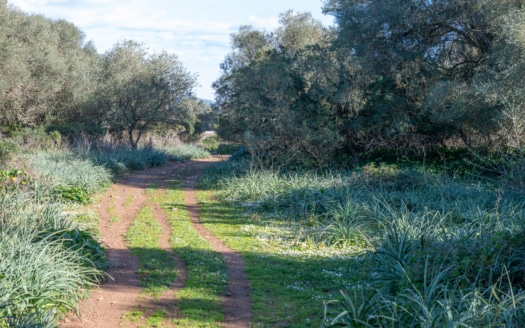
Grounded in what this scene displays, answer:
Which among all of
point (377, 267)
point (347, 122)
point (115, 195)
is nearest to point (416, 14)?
point (347, 122)

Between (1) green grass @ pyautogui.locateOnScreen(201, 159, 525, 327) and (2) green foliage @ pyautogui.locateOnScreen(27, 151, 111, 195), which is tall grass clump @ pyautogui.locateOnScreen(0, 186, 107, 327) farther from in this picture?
(2) green foliage @ pyautogui.locateOnScreen(27, 151, 111, 195)

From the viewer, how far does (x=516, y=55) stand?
14.0 metres

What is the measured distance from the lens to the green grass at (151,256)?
6727 mm

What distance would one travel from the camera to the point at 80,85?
2598 centimetres

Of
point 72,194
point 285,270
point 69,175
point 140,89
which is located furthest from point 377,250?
point 140,89

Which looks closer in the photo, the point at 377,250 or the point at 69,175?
the point at 377,250

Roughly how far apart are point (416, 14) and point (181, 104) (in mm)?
15186

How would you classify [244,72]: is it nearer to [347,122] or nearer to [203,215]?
[347,122]

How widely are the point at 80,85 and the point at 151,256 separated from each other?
65.5 ft

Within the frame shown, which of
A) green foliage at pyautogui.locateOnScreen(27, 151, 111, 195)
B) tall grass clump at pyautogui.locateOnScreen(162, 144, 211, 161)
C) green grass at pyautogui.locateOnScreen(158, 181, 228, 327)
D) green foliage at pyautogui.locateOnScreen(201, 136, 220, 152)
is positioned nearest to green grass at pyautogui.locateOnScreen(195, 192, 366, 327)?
green grass at pyautogui.locateOnScreen(158, 181, 228, 327)

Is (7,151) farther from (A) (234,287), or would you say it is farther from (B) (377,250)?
(B) (377,250)

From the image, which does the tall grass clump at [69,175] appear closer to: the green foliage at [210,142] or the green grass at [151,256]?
the green grass at [151,256]

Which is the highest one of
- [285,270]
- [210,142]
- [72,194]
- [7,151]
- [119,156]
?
[7,151]

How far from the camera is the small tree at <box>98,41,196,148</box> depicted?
26938mm
